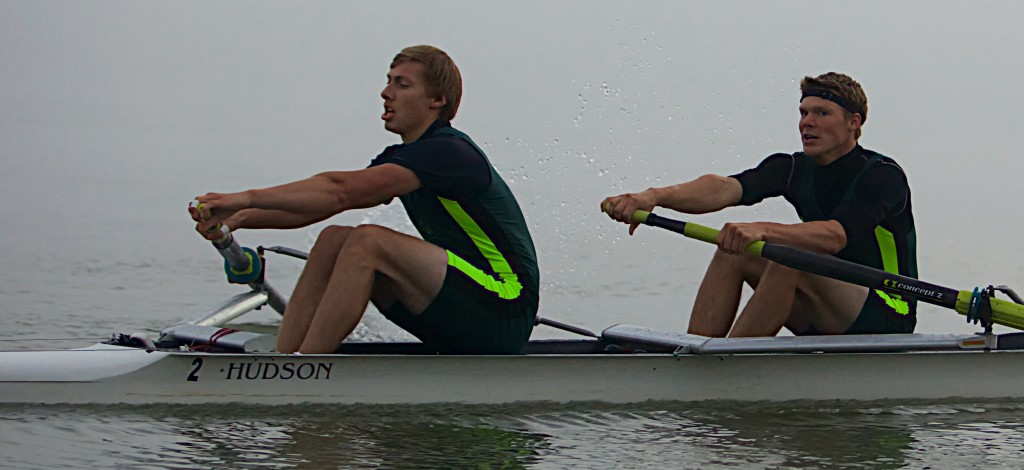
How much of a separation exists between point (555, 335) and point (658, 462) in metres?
4.89

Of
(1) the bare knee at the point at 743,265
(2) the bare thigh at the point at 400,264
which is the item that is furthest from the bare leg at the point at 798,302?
(2) the bare thigh at the point at 400,264

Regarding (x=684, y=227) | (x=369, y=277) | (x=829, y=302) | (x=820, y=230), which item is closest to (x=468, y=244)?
(x=369, y=277)

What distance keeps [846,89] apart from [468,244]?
1.90 metres

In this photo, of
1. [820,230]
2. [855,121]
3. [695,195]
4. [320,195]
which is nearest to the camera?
[320,195]

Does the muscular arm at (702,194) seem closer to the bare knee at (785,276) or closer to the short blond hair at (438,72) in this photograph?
the bare knee at (785,276)

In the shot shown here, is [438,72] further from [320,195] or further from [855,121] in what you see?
[855,121]

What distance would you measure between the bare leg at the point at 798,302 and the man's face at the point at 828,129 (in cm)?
61

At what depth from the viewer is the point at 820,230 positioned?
21.9 ft

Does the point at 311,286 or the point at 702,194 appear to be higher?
the point at 702,194

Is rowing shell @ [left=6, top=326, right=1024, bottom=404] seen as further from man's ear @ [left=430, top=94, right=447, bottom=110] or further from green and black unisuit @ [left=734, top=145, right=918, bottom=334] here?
man's ear @ [left=430, top=94, right=447, bottom=110]

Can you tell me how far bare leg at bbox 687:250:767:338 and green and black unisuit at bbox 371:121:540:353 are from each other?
938 millimetres

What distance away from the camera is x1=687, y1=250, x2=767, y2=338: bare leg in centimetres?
704

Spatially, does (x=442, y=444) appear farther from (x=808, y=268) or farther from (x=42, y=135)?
(x=42, y=135)

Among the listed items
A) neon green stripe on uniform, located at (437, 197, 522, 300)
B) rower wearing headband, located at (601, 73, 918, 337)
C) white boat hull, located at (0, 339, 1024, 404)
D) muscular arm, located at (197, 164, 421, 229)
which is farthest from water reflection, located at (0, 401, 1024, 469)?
muscular arm, located at (197, 164, 421, 229)
